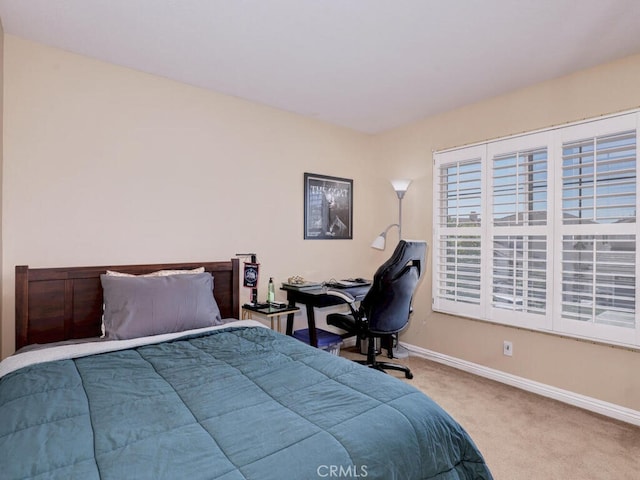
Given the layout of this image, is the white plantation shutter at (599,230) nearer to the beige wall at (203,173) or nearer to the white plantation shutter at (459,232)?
the beige wall at (203,173)

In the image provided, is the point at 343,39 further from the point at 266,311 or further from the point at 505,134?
the point at 266,311

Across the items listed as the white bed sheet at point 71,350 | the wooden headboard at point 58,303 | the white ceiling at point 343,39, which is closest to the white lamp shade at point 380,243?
the white ceiling at point 343,39

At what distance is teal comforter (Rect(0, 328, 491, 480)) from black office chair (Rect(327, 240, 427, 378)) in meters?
1.23

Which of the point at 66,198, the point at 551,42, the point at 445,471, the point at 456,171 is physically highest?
the point at 551,42

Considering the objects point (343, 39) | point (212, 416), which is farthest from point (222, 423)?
point (343, 39)

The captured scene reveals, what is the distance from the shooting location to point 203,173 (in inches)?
122

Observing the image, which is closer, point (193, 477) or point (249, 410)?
point (193, 477)

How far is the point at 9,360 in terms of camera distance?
1.84 metres

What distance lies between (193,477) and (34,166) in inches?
94.2

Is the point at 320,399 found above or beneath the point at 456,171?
beneath

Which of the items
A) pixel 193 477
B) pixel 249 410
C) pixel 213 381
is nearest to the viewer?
pixel 193 477

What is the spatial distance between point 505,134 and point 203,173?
2.66m

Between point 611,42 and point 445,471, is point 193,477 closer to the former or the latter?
point 445,471

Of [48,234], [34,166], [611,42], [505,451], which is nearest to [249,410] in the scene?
[505,451]
